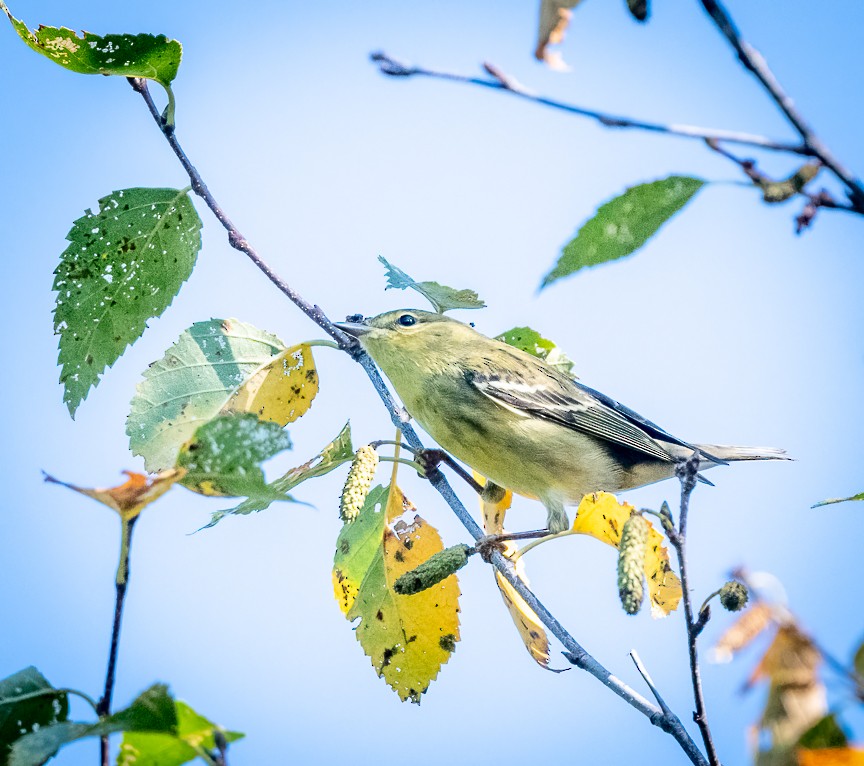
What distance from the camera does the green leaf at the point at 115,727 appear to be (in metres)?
1.31

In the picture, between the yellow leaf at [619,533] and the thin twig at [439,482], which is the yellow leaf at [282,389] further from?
the yellow leaf at [619,533]

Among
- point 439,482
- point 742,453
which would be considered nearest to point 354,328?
point 439,482

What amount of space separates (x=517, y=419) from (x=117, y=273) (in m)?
1.99

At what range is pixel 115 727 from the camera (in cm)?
131

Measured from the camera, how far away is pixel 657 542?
8.55ft

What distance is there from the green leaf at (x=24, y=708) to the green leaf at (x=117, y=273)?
1093 millimetres

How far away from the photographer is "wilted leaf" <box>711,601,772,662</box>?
945 mm

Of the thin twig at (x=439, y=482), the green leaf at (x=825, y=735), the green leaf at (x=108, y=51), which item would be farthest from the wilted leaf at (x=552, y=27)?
the green leaf at (x=108, y=51)

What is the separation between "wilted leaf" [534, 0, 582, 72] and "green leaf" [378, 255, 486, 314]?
199 centimetres

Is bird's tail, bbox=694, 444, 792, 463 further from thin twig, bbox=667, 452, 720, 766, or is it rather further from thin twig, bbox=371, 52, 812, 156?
thin twig, bbox=371, 52, 812, 156

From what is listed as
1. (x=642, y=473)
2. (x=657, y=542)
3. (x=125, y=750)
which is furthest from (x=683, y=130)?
(x=642, y=473)

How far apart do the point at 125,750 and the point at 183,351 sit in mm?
1685

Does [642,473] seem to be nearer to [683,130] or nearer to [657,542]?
[657,542]

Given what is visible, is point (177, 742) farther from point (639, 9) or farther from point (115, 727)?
point (639, 9)
